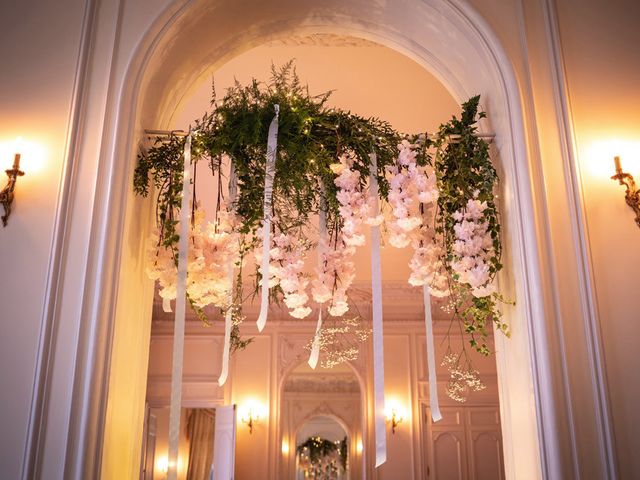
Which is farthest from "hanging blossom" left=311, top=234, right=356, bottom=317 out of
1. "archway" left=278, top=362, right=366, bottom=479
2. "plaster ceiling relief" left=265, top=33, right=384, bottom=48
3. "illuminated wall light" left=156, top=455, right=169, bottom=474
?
"archway" left=278, top=362, right=366, bottom=479

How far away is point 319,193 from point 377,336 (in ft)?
2.45

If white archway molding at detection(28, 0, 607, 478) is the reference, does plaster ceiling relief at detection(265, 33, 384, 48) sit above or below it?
above

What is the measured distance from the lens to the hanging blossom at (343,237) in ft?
9.30

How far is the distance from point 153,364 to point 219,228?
6.74 meters

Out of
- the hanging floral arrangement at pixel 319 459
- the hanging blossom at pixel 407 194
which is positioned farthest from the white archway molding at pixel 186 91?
the hanging floral arrangement at pixel 319 459

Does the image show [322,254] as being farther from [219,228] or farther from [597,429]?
[597,429]

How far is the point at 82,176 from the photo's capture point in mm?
2584

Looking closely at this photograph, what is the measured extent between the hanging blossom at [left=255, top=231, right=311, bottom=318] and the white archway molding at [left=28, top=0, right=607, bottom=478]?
0.61 meters

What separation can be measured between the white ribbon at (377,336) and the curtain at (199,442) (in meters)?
9.62

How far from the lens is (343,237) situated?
2.89m

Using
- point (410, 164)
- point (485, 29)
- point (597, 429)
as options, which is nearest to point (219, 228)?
point (410, 164)

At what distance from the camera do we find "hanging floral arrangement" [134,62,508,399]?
276cm

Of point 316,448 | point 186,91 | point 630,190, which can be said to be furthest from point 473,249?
point 316,448

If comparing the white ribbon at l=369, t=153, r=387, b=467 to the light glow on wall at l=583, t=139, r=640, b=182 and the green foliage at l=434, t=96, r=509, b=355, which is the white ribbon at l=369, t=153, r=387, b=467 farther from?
the light glow on wall at l=583, t=139, r=640, b=182
